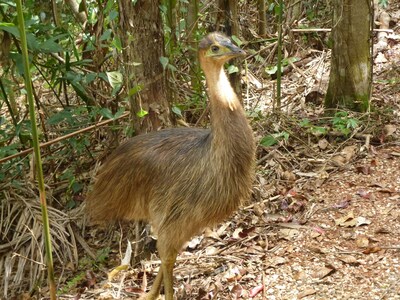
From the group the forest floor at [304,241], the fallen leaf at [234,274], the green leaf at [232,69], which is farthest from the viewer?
the green leaf at [232,69]

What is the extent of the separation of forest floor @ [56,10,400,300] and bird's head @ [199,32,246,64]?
1.39 m

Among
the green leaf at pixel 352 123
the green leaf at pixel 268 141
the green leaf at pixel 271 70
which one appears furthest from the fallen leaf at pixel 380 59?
Result: the green leaf at pixel 268 141

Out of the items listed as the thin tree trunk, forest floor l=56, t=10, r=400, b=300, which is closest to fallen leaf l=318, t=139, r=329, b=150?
forest floor l=56, t=10, r=400, b=300

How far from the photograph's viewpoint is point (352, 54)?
4.95 metres

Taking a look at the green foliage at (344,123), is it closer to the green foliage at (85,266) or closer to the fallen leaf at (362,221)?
the fallen leaf at (362,221)

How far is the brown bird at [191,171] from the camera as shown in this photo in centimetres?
303

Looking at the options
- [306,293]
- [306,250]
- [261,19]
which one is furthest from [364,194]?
[261,19]

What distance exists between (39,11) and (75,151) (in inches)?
45.7

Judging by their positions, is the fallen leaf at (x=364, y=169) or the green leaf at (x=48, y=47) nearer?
the green leaf at (x=48, y=47)

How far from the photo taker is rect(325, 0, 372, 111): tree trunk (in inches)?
192

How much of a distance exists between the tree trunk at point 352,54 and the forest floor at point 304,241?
370 mm

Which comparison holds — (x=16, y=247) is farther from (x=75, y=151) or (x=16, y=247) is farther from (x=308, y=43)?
(x=308, y=43)

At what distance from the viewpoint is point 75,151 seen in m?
4.90

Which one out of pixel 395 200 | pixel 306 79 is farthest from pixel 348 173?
pixel 306 79
